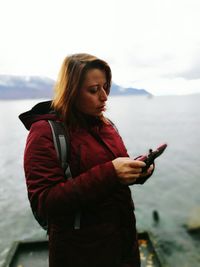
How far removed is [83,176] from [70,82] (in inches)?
40.5

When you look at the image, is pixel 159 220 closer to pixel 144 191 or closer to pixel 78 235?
pixel 144 191

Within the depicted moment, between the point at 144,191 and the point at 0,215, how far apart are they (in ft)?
62.3

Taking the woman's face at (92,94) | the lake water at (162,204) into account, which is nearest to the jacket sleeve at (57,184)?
the woman's face at (92,94)

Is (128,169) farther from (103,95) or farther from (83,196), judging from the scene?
(103,95)

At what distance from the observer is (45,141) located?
2734 mm

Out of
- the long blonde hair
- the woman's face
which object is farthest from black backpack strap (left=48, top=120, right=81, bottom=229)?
the woman's face

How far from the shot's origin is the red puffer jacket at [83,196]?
2.61 m

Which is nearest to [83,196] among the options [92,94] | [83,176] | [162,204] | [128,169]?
[83,176]

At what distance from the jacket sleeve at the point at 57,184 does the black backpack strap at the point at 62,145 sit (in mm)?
88

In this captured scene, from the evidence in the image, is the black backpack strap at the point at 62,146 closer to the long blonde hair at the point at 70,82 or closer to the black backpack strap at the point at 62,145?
the black backpack strap at the point at 62,145

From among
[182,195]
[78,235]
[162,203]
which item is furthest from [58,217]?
[182,195]

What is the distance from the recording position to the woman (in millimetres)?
2609

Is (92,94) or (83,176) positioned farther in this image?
(92,94)

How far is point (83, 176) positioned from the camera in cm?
265
